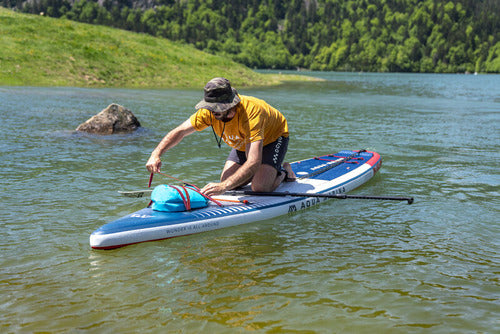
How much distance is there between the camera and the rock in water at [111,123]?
60.4ft

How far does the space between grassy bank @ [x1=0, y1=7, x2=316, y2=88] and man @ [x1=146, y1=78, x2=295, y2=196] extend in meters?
35.6

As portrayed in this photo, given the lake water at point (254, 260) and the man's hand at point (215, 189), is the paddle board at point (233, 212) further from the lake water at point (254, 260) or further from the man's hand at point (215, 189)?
the man's hand at point (215, 189)

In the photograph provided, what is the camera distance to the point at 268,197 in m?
9.20

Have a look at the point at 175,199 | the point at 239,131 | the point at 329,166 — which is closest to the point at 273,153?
the point at 239,131

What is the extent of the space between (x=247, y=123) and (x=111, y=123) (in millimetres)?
12140

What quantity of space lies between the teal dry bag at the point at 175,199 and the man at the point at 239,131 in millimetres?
265

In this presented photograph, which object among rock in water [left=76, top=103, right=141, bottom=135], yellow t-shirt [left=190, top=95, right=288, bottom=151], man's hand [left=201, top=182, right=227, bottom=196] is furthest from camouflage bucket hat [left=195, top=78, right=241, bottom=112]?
rock in water [left=76, top=103, right=141, bottom=135]

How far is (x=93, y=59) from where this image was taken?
4641 cm

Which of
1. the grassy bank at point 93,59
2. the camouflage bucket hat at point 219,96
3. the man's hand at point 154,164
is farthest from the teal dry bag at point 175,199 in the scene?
the grassy bank at point 93,59

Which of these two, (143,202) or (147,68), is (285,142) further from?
(147,68)

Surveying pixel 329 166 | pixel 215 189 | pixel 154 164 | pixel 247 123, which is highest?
pixel 247 123

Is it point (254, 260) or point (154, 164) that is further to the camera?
point (154, 164)

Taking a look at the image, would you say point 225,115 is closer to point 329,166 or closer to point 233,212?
point 233,212

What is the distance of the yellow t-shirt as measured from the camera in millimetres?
7785
